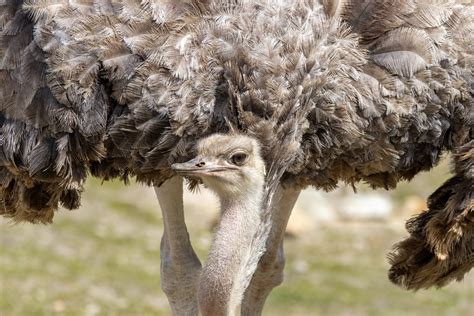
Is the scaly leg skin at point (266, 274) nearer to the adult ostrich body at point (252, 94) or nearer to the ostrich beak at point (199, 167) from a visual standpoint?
the adult ostrich body at point (252, 94)

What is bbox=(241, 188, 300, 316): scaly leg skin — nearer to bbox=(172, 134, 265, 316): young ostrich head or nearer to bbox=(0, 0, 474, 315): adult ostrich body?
bbox=(0, 0, 474, 315): adult ostrich body

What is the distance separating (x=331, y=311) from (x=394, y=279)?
308 centimetres

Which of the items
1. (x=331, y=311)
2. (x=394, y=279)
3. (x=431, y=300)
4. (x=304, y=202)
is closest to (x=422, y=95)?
(x=394, y=279)

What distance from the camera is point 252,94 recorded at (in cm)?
494

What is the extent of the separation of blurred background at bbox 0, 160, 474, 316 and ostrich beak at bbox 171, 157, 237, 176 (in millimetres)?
2870

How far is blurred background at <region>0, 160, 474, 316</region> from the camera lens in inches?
339

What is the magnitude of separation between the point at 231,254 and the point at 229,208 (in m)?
0.20

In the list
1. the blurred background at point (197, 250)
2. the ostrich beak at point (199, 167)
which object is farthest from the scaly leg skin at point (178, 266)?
the blurred background at point (197, 250)

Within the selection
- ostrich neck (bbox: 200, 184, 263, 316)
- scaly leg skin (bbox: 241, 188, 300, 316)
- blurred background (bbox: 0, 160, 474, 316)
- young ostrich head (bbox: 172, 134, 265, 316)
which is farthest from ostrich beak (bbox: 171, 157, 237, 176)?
blurred background (bbox: 0, 160, 474, 316)

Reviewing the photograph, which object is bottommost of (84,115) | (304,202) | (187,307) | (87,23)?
(187,307)

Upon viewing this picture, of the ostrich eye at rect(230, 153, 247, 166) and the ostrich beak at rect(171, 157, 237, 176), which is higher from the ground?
the ostrich eye at rect(230, 153, 247, 166)

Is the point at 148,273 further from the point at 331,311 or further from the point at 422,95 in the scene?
the point at 422,95

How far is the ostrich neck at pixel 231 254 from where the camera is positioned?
4.61 meters

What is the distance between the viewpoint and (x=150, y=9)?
5.12m
